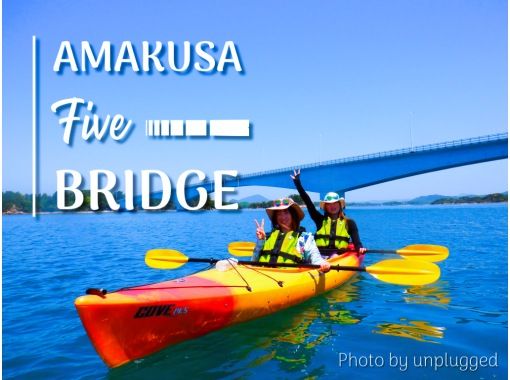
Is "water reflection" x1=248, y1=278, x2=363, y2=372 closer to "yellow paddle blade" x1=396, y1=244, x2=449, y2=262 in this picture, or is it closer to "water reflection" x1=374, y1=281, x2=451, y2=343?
"water reflection" x1=374, y1=281, x2=451, y2=343

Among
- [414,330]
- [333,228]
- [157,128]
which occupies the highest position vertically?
[157,128]

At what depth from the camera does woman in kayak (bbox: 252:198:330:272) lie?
6.54m

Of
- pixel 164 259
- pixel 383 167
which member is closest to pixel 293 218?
pixel 164 259

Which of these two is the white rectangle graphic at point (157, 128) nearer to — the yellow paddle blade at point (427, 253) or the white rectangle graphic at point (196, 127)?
the white rectangle graphic at point (196, 127)

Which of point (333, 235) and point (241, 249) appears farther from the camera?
point (241, 249)

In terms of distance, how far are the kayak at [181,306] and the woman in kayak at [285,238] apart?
256 millimetres

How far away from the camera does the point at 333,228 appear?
8.83 meters

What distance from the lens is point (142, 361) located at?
4.38 metres

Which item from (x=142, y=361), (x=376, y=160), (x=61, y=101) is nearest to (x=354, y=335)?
(x=142, y=361)

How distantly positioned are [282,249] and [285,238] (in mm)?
185

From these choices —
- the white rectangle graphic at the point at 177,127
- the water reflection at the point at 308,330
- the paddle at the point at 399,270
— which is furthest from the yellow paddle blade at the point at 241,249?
the white rectangle graphic at the point at 177,127

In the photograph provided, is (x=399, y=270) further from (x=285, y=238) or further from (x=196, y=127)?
(x=196, y=127)

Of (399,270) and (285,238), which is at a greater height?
(285,238)

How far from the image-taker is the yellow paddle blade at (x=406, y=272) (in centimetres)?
629
